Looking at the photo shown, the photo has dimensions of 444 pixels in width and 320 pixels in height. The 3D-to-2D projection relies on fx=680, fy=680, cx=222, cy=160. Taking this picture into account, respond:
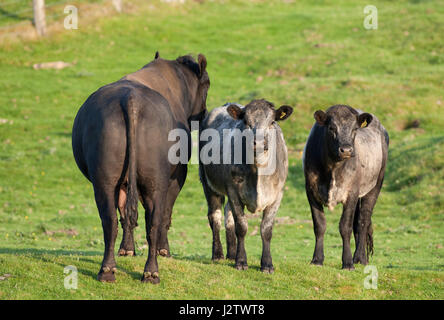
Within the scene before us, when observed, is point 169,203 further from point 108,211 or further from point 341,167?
point 341,167

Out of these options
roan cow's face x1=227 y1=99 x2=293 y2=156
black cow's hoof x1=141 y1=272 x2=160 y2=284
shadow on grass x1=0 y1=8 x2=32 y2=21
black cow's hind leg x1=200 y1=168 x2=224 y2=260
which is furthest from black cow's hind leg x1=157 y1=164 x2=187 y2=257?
shadow on grass x1=0 y1=8 x2=32 y2=21

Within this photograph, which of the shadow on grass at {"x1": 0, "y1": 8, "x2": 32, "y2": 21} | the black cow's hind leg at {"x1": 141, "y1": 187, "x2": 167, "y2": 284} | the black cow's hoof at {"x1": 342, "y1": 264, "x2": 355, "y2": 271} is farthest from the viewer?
the shadow on grass at {"x1": 0, "y1": 8, "x2": 32, "y2": 21}

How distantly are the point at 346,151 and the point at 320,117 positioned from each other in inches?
32.1

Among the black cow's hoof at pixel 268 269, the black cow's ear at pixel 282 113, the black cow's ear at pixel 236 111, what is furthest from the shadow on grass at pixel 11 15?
the black cow's hoof at pixel 268 269

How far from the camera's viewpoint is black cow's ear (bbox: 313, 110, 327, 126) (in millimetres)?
11078

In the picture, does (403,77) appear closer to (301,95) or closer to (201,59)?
(301,95)

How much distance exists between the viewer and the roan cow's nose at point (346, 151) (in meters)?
10.7

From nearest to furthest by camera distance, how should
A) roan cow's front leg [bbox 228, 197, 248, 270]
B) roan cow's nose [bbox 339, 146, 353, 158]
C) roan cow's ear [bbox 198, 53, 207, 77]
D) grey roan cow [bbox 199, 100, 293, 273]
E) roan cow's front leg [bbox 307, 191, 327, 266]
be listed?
grey roan cow [bbox 199, 100, 293, 273], roan cow's front leg [bbox 228, 197, 248, 270], roan cow's nose [bbox 339, 146, 353, 158], roan cow's front leg [bbox 307, 191, 327, 266], roan cow's ear [bbox 198, 53, 207, 77]

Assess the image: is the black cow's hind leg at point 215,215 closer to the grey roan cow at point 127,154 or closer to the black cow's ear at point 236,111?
the black cow's ear at point 236,111

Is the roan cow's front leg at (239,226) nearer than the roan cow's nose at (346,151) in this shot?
Yes

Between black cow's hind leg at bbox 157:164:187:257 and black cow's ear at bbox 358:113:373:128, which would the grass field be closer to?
black cow's hind leg at bbox 157:164:187:257

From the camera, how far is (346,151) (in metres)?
10.6

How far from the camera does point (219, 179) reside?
11.2 m
